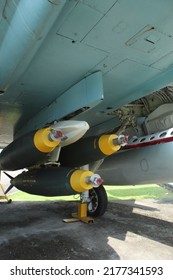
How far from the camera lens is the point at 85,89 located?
159 inches

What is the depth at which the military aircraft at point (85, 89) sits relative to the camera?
2.69m

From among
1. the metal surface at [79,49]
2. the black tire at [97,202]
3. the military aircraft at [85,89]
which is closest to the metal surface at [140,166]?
the military aircraft at [85,89]

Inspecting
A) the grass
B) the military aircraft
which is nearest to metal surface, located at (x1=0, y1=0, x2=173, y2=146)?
the military aircraft

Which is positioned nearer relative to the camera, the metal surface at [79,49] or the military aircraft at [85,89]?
the metal surface at [79,49]

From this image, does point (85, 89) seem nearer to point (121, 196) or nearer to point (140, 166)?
point (140, 166)

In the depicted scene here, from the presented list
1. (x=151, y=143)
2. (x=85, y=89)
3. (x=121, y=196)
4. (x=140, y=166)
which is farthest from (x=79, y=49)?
(x=121, y=196)

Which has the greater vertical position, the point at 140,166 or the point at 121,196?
the point at 140,166

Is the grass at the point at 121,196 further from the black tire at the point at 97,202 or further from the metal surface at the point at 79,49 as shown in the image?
the metal surface at the point at 79,49

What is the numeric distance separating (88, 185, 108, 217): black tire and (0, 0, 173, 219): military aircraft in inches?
1.1

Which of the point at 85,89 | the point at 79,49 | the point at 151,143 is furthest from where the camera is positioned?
the point at 151,143

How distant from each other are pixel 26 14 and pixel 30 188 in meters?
3.62

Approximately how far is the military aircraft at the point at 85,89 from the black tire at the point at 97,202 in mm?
29

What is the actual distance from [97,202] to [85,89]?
4.03m

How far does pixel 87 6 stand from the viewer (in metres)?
2.60
